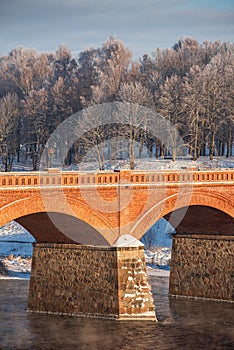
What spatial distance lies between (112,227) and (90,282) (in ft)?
9.75

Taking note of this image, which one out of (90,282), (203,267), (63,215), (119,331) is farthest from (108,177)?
(203,267)

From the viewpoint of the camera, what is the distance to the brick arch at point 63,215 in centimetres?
3450

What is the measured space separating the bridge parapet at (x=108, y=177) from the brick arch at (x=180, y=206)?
846 millimetres

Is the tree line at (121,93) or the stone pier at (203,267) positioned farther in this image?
the tree line at (121,93)

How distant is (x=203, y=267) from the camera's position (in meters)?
44.5

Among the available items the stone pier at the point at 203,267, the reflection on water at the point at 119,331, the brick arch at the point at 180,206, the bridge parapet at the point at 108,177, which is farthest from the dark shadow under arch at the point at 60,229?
the stone pier at the point at 203,267

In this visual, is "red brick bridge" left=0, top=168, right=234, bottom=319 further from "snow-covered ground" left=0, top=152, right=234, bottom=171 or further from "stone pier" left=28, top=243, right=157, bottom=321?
"snow-covered ground" left=0, top=152, right=234, bottom=171

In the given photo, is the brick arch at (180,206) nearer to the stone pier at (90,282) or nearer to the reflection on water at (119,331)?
the stone pier at (90,282)

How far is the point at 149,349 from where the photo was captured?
33.0 meters

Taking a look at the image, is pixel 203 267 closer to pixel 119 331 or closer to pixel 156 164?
pixel 119 331

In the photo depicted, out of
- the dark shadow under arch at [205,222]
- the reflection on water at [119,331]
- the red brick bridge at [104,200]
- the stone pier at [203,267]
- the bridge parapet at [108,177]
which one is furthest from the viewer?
the dark shadow under arch at [205,222]

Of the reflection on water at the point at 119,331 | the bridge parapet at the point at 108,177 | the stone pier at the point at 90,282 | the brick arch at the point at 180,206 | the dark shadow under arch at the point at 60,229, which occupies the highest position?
the bridge parapet at the point at 108,177

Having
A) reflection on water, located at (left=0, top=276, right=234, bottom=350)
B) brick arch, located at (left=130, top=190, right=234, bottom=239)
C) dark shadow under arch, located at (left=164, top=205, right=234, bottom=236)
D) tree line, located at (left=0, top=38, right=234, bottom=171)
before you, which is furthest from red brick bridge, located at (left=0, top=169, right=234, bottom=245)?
tree line, located at (left=0, top=38, right=234, bottom=171)

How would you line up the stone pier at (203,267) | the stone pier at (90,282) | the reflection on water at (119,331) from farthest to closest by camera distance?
the stone pier at (203,267) → the stone pier at (90,282) → the reflection on water at (119,331)
